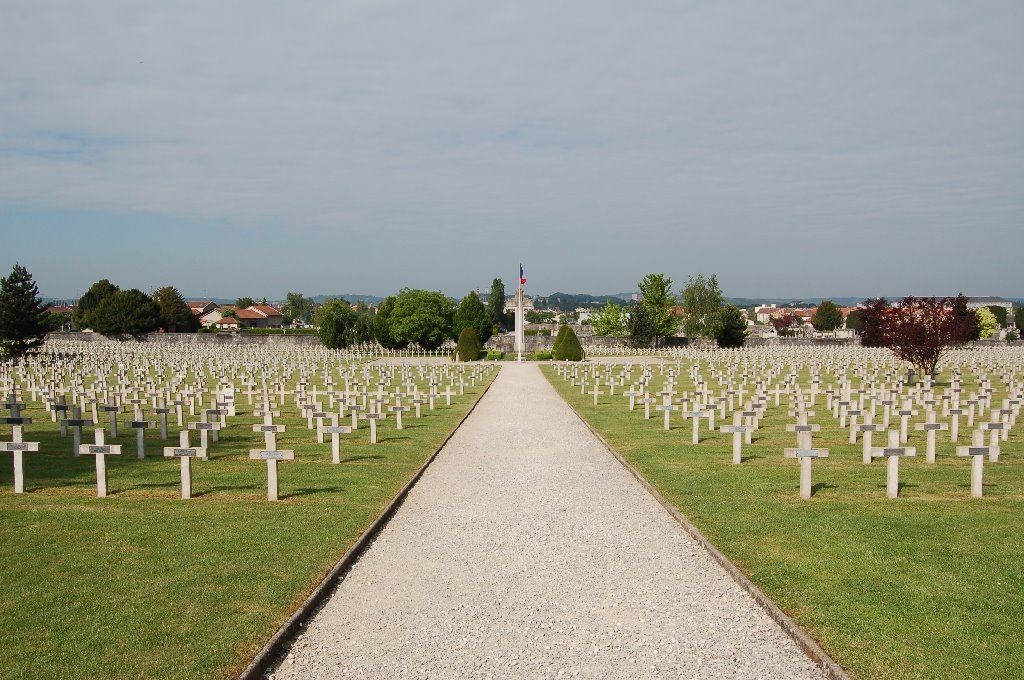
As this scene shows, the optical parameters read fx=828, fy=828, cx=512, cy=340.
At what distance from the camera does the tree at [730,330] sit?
69.3 m

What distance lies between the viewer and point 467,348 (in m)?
53.8

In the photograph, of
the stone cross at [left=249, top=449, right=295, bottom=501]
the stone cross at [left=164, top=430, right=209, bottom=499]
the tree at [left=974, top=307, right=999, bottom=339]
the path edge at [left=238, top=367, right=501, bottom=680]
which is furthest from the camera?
the tree at [left=974, top=307, right=999, bottom=339]

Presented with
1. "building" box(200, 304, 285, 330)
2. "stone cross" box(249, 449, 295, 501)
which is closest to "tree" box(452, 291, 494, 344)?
"stone cross" box(249, 449, 295, 501)

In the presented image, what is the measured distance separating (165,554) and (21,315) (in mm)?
49682

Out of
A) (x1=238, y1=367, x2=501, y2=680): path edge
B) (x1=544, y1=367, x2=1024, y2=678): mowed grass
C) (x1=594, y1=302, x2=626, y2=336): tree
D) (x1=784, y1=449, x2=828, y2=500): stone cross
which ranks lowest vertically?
(x1=544, y1=367, x2=1024, y2=678): mowed grass

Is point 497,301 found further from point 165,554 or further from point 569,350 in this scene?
point 165,554

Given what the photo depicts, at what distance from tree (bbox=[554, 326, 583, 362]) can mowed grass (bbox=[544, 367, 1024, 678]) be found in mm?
37709

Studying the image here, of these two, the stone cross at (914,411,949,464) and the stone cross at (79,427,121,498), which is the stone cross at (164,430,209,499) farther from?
the stone cross at (914,411,949,464)

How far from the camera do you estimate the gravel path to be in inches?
222

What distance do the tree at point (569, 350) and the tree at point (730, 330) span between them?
19668 mm

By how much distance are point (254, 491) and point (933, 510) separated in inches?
347

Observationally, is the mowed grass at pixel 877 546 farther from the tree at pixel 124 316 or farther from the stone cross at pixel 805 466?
the tree at pixel 124 316

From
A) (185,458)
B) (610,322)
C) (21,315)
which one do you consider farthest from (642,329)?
(185,458)

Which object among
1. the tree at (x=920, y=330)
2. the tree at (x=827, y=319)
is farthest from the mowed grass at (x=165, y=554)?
the tree at (x=827, y=319)
